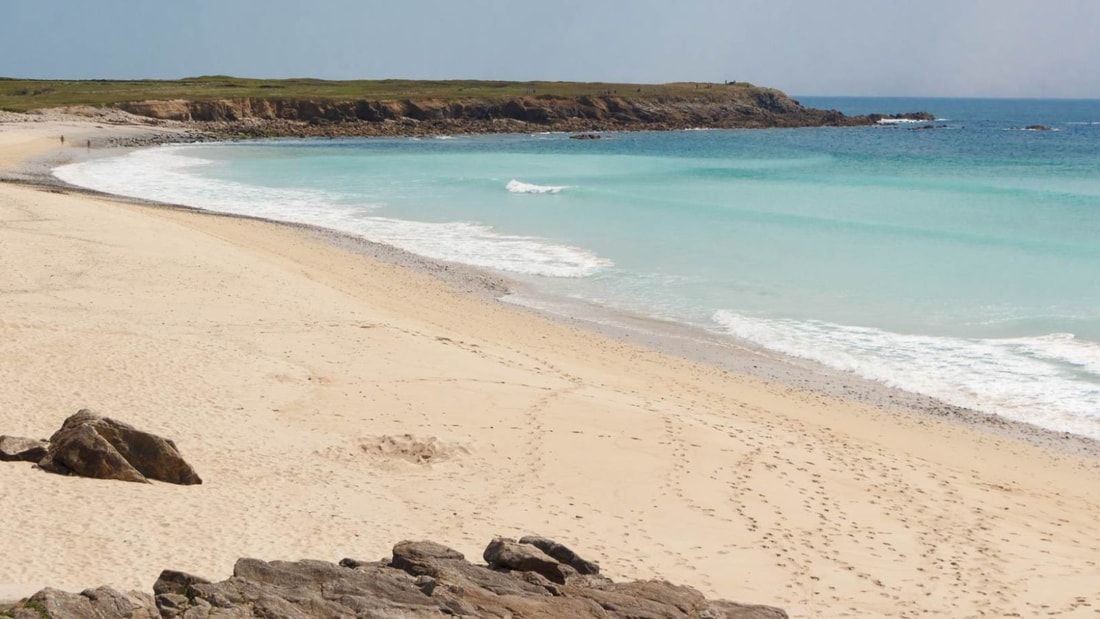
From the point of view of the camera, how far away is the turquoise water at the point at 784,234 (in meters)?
17.8

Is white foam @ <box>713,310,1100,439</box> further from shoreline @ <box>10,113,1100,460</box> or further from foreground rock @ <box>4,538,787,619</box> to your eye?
foreground rock @ <box>4,538,787,619</box>

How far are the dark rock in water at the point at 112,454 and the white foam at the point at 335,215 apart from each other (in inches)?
600

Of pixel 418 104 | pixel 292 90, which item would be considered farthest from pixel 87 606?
pixel 292 90

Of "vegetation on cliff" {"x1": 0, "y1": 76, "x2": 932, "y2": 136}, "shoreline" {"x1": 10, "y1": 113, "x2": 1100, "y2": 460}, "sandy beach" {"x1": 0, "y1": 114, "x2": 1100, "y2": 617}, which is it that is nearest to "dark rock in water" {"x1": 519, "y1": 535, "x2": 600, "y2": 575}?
"sandy beach" {"x1": 0, "y1": 114, "x2": 1100, "y2": 617}

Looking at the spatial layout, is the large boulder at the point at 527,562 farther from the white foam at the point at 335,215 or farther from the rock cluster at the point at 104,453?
the white foam at the point at 335,215

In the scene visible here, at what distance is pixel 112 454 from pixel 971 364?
1286 cm

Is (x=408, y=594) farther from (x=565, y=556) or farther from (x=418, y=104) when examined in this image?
(x=418, y=104)

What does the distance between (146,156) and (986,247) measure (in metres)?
45.1

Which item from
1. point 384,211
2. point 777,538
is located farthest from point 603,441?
point 384,211

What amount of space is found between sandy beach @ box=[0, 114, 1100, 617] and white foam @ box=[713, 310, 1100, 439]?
42.8 inches

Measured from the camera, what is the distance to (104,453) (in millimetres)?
9500

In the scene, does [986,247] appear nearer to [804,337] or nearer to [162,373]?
[804,337]

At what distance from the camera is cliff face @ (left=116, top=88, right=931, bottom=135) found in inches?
3433

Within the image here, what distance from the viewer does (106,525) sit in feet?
27.8
